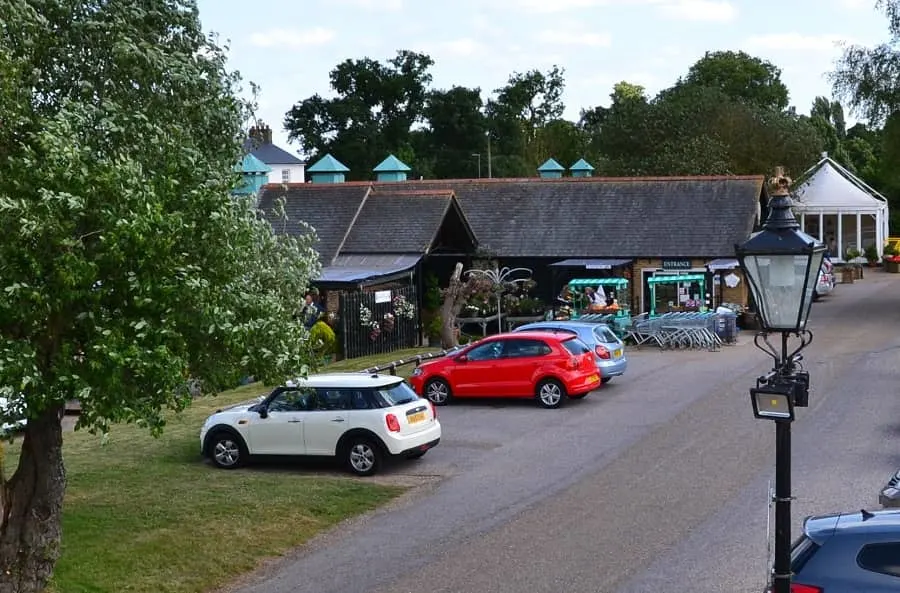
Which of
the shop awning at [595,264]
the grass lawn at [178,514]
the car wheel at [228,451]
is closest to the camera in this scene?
the grass lawn at [178,514]

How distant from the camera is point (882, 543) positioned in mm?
8320

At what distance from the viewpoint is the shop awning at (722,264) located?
35.5 m

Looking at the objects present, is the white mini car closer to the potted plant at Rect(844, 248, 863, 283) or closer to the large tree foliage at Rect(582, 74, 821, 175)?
the large tree foliage at Rect(582, 74, 821, 175)

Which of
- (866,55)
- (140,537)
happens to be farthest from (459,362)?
(866,55)

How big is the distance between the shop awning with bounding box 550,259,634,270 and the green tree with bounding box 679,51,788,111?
47.7m

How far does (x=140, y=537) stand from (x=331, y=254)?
24087 millimetres

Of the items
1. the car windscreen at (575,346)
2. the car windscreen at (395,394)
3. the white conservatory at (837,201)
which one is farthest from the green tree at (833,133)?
the car windscreen at (395,394)

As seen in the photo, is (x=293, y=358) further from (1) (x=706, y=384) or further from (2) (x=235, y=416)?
(1) (x=706, y=384)

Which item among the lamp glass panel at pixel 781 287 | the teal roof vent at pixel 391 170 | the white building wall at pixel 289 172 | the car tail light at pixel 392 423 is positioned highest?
the white building wall at pixel 289 172

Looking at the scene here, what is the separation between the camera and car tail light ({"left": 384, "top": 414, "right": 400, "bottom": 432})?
16.6 meters

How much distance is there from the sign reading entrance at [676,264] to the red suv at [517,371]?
14575 millimetres

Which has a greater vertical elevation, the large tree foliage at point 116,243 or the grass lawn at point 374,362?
the large tree foliage at point 116,243

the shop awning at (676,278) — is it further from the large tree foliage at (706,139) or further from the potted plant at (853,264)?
the potted plant at (853,264)

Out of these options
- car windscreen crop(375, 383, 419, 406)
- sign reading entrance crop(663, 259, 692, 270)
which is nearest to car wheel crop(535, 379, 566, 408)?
car windscreen crop(375, 383, 419, 406)
